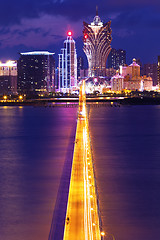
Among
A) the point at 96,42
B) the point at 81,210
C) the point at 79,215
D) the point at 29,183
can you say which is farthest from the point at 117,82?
the point at 79,215

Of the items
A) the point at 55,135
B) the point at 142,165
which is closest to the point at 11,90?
the point at 55,135

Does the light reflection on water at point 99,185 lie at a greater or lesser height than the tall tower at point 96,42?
lesser

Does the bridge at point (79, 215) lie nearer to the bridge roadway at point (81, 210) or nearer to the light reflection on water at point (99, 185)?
the bridge roadway at point (81, 210)

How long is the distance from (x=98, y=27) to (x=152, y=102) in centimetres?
8562

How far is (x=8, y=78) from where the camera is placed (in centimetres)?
19012

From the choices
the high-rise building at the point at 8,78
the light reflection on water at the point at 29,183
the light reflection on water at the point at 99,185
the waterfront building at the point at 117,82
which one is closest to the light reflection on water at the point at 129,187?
the light reflection on water at the point at 99,185

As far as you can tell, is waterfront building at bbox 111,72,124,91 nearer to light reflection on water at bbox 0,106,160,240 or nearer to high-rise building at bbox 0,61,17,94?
high-rise building at bbox 0,61,17,94

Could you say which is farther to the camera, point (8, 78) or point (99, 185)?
point (8, 78)

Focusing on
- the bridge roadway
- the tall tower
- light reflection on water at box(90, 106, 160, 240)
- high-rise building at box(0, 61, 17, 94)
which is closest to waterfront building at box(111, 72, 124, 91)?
the tall tower

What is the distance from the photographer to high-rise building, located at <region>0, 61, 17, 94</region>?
603ft

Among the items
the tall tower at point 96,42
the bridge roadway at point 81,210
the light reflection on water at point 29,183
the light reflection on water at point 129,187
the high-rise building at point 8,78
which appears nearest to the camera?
the bridge roadway at point 81,210

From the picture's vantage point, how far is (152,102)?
119 meters

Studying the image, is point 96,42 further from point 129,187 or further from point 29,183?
point 129,187

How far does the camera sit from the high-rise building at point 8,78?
A: 184m
